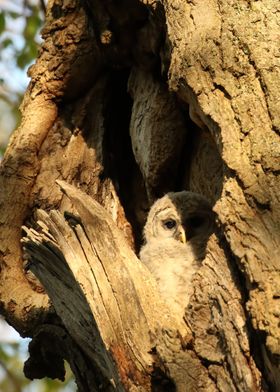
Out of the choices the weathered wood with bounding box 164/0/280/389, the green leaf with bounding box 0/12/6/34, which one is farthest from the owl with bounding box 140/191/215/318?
the green leaf with bounding box 0/12/6/34

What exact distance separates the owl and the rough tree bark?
107mm

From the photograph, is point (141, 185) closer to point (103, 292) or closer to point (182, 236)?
point (182, 236)

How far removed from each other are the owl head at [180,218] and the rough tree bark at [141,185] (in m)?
0.09

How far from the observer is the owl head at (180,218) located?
13.8 feet

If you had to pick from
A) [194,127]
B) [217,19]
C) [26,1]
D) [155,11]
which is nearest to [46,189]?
[194,127]

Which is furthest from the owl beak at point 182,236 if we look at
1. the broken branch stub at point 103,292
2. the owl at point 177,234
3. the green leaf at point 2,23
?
the green leaf at point 2,23

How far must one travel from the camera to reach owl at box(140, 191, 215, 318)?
12.8 feet

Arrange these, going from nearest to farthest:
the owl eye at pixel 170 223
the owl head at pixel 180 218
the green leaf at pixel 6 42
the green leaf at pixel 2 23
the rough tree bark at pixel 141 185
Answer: the rough tree bark at pixel 141 185
the owl head at pixel 180 218
the owl eye at pixel 170 223
the green leaf at pixel 2 23
the green leaf at pixel 6 42

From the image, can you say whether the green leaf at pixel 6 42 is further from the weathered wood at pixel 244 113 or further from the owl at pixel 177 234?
the weathered wood at pixel 244 113

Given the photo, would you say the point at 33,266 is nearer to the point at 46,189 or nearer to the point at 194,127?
the point at 46,189

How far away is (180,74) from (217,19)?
28cm

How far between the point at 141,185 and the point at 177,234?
452 mm

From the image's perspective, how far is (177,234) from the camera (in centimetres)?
434

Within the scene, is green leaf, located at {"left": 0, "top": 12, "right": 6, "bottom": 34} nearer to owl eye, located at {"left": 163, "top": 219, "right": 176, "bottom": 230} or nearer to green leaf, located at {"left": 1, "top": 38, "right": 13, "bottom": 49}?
green leaf, located at {"left": 1, "top": 38, "right": 13, "bottom": 49}
